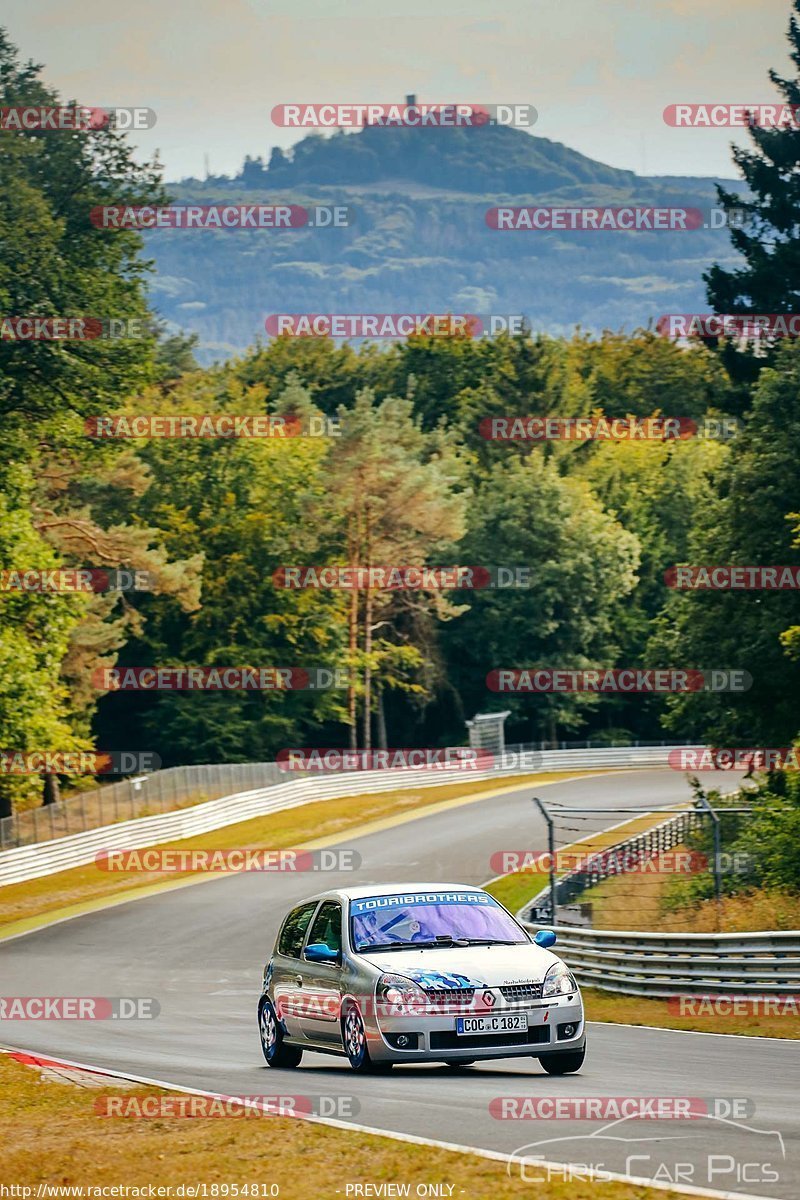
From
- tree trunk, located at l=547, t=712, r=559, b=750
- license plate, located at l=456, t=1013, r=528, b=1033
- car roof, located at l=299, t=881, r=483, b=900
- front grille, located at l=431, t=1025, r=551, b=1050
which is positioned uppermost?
car roof, located at l=299, t=881, r=483, b=900

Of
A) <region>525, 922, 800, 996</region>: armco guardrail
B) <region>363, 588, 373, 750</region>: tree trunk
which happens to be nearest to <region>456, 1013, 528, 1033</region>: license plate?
<region>525, 922, 800, 996</region>: armco guardrail

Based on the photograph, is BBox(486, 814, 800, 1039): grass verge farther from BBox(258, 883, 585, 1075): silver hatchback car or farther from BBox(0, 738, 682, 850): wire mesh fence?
BBox(0, 738, 682, 850): wire mesh fence

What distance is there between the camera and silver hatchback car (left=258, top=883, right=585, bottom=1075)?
12367 mm

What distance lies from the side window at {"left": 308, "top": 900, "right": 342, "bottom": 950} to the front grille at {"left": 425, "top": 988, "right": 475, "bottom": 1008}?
1395 mm

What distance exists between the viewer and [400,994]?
12.5 metres

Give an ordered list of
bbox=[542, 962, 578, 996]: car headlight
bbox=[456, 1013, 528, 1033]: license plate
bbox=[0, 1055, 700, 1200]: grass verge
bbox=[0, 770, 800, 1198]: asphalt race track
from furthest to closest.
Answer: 1. bbox=[542, 962, 578, 996]: car headlight
2. bbox=[456, 1013, 528, 1033]: license plate
3. bbox=[0, 770, 800, 1198]: asphalt race track
4. bbox=[0, 1055, 700, 1200]: grass verge

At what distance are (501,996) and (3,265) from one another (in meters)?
34.3

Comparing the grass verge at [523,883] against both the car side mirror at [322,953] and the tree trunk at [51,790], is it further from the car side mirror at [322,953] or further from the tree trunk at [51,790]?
the car side mirror at [322,953]

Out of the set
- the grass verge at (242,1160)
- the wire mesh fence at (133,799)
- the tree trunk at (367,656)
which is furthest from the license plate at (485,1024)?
the tree trunk at (367,656)

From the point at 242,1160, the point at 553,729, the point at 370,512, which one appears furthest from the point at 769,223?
the point at 242,1160

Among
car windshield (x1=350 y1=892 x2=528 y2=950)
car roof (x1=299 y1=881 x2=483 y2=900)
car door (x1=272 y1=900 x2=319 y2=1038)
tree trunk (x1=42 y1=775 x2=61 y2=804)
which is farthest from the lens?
tree trunk (x1=42 y1=775 x2=61 y2=804)

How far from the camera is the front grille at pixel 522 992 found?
40.7 feet

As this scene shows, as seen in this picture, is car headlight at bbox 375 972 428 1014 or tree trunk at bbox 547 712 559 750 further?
tree trunk at bbox 547 712 559 750

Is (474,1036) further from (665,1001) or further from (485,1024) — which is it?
(665,1001)
